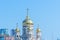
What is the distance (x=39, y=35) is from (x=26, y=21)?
4123mm

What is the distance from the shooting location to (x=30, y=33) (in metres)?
48.1

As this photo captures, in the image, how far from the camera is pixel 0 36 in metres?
70.7

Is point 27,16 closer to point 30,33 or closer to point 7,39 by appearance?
point 30,33

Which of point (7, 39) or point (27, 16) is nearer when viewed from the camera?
point (27, 16)

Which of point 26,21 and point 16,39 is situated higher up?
point 26,21

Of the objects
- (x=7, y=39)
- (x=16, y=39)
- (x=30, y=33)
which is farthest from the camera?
(x=7, y=39)

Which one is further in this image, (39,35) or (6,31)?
(6,31)

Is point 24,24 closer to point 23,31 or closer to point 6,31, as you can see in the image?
point 23,31

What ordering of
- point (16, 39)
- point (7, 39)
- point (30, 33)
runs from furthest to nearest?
point (7, 39), point (16, 39), point (30, 33)

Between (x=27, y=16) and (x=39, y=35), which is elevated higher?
(x=27, y=16)

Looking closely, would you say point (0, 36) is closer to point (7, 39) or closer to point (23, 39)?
point (7, 39)

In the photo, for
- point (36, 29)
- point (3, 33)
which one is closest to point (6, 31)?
point (3, 33)

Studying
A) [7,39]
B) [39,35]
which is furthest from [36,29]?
[7,39]

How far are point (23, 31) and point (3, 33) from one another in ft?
85.0
